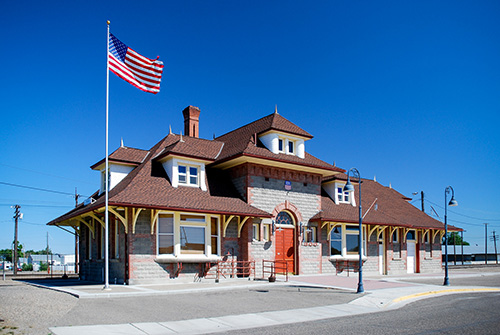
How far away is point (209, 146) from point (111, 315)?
15374mm

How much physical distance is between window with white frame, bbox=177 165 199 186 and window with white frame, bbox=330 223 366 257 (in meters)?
9.01

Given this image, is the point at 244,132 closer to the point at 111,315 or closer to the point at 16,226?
the point at 111,315

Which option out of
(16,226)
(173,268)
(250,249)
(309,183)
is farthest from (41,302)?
(16,226)

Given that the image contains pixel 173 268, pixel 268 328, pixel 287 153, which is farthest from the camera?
pixel 287 153

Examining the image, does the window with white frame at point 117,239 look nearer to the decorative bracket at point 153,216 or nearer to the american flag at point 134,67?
the decorative bracket at point 153,216

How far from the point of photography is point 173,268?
20.8m

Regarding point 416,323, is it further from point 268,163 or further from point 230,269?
point 268,163

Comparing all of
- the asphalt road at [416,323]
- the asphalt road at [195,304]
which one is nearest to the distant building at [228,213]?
the asphalt road at [195,304]

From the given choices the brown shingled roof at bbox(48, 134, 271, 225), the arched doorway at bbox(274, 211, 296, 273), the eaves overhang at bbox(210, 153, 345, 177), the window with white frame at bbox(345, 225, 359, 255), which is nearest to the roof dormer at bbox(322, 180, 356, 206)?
the window with white frame at bbox(345, 225, 359, 255)

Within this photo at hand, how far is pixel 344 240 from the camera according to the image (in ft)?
90.8

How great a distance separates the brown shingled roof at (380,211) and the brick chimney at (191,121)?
29.3 feet

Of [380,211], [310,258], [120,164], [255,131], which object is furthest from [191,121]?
[380,211]

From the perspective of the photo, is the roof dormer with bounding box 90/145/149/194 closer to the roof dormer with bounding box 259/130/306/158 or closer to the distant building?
the distant building

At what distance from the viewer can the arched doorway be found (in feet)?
80.6
